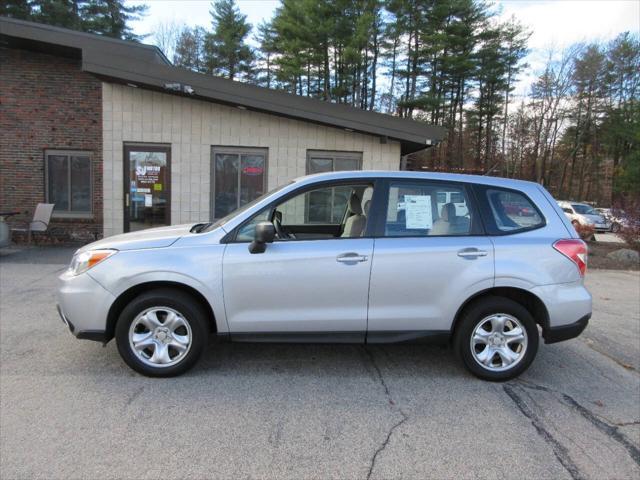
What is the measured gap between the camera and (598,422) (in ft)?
11.4

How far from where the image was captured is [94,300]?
3.82 metres

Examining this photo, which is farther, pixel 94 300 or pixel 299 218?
pixel 299 218

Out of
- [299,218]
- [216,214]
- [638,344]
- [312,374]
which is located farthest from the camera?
[216,214]

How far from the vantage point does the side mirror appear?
3707mm

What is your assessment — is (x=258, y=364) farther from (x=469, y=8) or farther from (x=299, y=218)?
(x=469, y=8)

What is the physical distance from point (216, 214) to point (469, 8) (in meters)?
28.5

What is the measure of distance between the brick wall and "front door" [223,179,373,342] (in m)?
9.90

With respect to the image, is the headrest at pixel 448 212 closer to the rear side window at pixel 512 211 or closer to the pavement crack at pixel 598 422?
the rear side window at pixel 512 211

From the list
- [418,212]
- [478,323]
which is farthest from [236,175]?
[478,323]

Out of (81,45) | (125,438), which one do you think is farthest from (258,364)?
(81,45)

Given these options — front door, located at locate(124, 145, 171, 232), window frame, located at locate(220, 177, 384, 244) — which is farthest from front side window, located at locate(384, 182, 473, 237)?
front door, located at locate(124, 145, 171, 232)

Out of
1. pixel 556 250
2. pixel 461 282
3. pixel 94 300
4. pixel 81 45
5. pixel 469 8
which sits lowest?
pixel 94 300

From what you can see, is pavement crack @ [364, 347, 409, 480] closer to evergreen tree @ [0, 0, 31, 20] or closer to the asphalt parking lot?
the asphalt parking lot

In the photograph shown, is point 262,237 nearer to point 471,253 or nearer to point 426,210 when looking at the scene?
point 426,210
